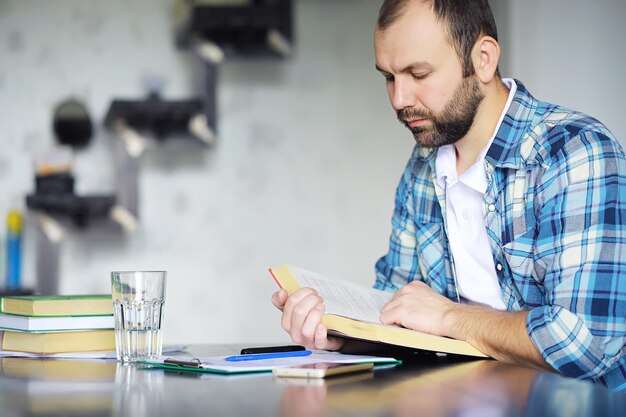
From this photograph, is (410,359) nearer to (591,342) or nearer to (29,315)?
(591,342)

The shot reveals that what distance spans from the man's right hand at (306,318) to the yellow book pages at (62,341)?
0.28 metres

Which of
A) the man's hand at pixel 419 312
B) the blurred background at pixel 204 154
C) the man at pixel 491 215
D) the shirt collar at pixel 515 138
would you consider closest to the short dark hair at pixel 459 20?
the man at pixel 491 215

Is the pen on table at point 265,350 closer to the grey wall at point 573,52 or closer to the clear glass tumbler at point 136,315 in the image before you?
the clear glass tumbler at point 136,315

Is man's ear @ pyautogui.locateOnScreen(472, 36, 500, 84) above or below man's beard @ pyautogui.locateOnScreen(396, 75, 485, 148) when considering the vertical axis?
above

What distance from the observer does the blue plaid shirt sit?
1.17 metres

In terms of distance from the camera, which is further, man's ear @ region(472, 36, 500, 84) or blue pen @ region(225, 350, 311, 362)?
man's ear @ region(472, 36, 500, 84)

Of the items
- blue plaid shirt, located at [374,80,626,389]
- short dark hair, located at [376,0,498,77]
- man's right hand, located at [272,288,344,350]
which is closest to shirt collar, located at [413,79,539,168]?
blue plaid shirt, located at [374,80,626,389]

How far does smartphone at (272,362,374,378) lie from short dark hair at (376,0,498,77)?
2.23ft

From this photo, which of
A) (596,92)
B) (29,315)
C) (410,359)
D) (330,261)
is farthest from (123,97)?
(410,359)

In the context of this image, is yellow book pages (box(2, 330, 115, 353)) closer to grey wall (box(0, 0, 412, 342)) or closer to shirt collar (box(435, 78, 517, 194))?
shirt collar (box(435, 78, 517, 194))

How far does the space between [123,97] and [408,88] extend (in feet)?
5.66

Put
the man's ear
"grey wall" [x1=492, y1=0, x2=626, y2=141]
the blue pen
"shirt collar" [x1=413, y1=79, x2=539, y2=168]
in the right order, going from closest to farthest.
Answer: the blue pen
"shirt collar" [x1=413, y1=79, x2=539, y2=168]
the man's ear
"grey wall" [x1=492, y1=0, x2=626, y2=141]

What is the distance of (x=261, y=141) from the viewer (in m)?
3.03

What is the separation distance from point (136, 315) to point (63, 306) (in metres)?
0.16
